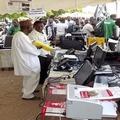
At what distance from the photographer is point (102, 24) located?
19.4ft

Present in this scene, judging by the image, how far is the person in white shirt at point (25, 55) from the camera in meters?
3.27

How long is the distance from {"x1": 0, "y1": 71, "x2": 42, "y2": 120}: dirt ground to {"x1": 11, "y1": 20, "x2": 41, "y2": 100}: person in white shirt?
1.16 ft

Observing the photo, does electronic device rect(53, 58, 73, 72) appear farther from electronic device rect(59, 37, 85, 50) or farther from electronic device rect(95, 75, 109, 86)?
electronic device rect(59, 37, 85, 50)

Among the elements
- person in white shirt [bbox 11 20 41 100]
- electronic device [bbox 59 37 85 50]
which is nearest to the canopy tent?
electronic device [bbox 59 37 85 50]

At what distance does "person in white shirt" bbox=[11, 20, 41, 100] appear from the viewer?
3273 millimetres

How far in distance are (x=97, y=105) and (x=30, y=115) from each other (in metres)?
2.02

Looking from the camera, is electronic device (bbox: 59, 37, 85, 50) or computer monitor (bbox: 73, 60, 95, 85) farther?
electronic device (bbox: 59, 37, 85, 50)

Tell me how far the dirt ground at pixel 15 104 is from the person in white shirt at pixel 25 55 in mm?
354

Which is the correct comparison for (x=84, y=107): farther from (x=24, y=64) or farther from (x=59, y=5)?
(x=59, y=5)

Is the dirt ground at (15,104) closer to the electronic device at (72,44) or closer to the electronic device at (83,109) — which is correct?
the electronic device at (72,44)

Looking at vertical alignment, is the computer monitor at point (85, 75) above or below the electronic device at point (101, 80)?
above

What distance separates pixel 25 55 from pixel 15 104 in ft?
2.80

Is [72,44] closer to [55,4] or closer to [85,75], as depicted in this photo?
[55,4]

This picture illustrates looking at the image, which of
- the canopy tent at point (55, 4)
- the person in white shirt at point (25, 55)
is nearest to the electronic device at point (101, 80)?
the person in white shirt at point (25, 55)
